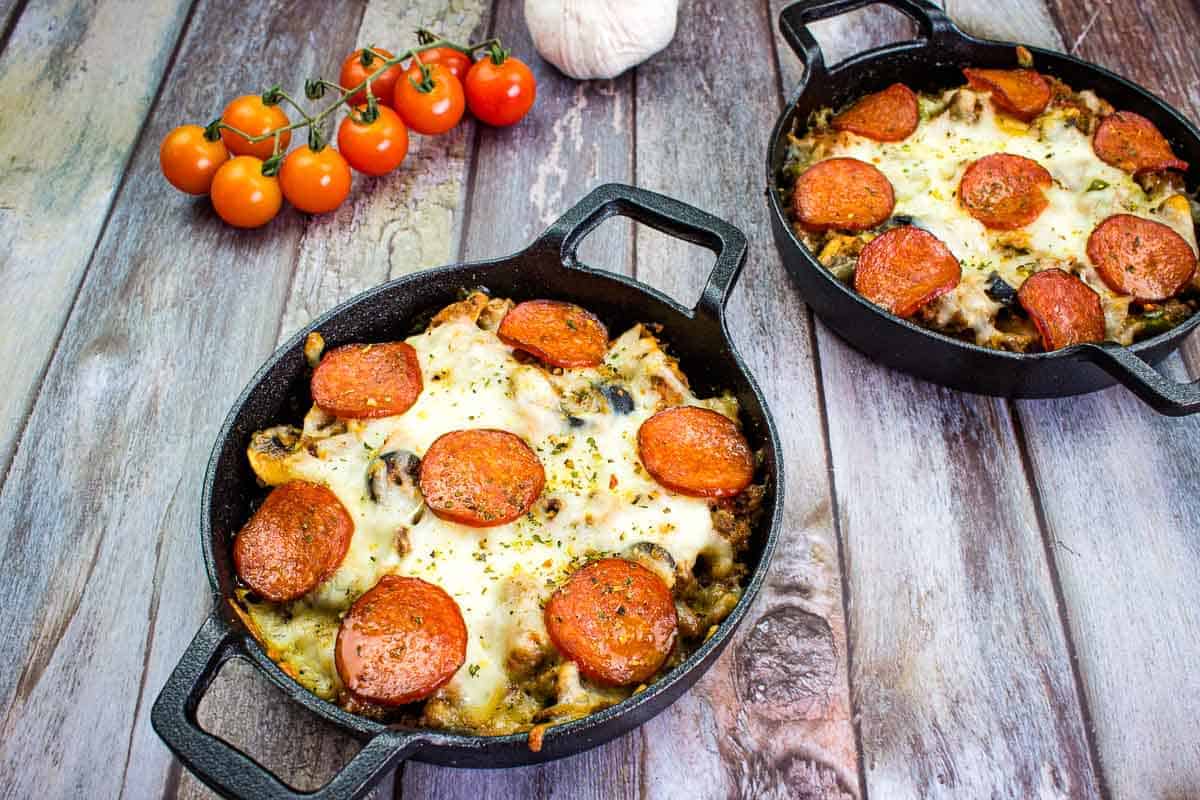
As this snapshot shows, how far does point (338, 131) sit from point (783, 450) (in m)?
1.87

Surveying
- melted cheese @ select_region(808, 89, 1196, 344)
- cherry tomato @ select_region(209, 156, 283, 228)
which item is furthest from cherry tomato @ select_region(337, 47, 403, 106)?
melted cheese @ select_region(808, 89, 1196, 344)

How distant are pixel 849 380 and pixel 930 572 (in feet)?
2.16

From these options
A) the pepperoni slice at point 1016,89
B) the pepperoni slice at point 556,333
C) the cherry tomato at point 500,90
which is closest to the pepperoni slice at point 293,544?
the pepperoni slice at point 556,333

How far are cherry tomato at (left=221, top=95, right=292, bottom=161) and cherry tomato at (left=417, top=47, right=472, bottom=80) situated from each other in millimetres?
589

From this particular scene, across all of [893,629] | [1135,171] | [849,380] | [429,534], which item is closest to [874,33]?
[1135,171]

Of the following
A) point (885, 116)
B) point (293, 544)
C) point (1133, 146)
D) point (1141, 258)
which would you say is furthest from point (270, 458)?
point (1133, 146)

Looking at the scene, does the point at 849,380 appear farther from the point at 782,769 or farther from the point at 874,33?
the point at 874,33

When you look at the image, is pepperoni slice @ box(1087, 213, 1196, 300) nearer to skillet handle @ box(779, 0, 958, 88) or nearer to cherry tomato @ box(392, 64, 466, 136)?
skillet handle @ box(779, 0, 958, 88)

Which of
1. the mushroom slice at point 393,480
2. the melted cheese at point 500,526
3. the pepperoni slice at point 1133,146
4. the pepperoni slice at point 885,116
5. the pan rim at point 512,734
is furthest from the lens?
the pepperoni slice at point 885,116

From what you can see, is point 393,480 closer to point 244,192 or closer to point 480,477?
point 480,477

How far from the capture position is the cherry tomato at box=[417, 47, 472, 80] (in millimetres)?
3693

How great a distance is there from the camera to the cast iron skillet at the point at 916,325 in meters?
2.62

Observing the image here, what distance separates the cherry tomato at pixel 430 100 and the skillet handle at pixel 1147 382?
2.17 metres

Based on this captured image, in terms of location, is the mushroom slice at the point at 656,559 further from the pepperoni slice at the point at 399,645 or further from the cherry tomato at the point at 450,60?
the cherry tomato at the point at 450,60
